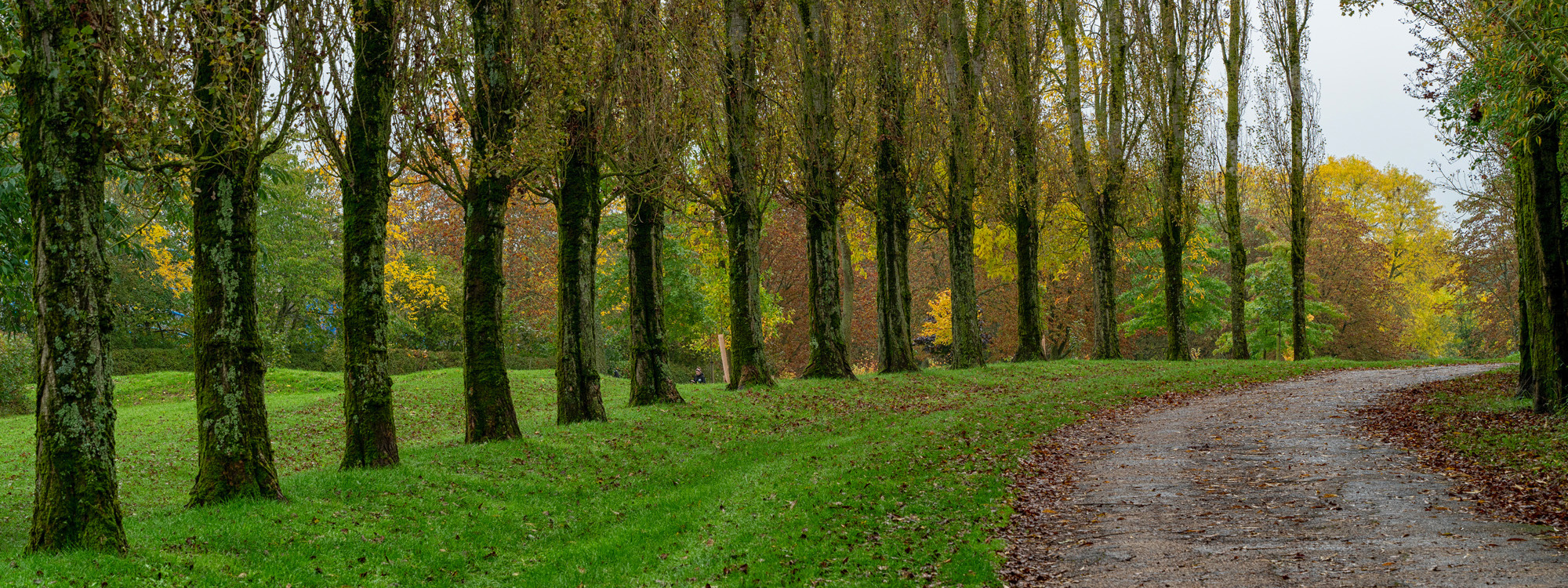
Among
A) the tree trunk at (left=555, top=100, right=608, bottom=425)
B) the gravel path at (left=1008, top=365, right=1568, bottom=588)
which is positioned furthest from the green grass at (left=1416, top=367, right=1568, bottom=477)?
the tree trunk at (left=555, top=100, right=608, bottom=425)

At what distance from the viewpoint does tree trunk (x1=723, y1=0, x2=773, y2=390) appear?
2083cm

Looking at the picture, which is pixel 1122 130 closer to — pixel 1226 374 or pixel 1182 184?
pixel 1182 184

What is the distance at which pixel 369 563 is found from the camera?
8070 mm

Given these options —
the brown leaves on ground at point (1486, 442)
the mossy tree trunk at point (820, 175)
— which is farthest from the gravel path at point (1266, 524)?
the mossy tree trunk at point (820, 175)

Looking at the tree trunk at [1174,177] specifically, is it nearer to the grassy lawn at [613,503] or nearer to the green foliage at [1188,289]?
the green foliage at [1188,289]

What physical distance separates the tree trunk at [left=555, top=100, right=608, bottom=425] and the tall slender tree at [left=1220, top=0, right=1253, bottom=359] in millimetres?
24213

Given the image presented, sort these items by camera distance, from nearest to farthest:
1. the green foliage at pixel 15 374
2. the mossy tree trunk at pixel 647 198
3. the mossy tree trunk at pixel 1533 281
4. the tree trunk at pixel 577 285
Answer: the mossy tree trunk at pixel 1533 281 → the tree trunk at pixel 577 285 → the mossy tree trunk at pixel 647 198 → the green foliage at pixel 15 374

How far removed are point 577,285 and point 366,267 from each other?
5.14m

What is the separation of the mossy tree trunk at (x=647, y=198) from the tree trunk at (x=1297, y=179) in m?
23.8

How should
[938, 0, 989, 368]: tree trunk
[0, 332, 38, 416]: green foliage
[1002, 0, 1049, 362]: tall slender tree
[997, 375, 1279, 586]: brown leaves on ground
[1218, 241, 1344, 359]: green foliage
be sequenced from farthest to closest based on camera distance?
[1218, 241, 1344, 359]: green foliage
[1002, 0, 1049, 362]: tall slender tree
[938, 0, 989, 368]: tree trunk
[0, 332, 38, 416]: green foliage
[997, 375, 1279, 586]: brown leaves on ground

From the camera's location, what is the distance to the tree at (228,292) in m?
9.13

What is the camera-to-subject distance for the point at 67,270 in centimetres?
679

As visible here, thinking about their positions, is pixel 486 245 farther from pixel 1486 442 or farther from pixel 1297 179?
pixel 1297 179

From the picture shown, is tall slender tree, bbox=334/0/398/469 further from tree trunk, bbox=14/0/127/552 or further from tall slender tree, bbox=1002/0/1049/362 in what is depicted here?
tall slender tree, bbox=1002/0/1049/362
